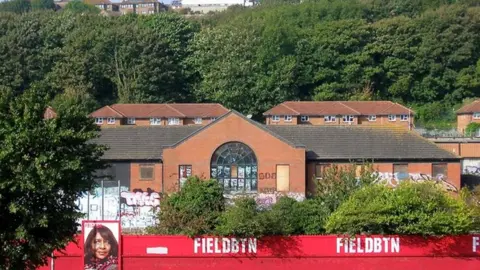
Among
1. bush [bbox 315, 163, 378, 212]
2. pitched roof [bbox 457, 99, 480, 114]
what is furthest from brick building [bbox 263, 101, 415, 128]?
bush [bbox 315, 163, 378, 212]

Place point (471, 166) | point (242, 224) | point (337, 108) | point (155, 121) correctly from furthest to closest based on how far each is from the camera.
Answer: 1. point (337, 108)
2. point (155, 121)
3. point (471, 166)
4. point (242, 224)

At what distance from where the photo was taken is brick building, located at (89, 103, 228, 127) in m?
79.2

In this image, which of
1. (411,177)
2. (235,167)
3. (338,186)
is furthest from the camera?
(235,167)

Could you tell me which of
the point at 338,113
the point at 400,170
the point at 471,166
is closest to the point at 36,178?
the point at 400,170

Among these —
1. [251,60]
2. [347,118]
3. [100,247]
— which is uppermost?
[251,60]

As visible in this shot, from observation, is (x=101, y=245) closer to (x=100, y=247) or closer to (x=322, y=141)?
(x=100, y=247)

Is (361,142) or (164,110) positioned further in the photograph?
(164,110)

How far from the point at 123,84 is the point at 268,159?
35.4m

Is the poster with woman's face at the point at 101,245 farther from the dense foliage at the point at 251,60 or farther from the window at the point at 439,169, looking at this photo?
the dense foliage at the point at 251,60

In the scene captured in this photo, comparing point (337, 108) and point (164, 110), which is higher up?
point (337, 108)

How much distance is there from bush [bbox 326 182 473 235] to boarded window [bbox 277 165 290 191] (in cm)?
1712

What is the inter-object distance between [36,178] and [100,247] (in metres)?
7.25

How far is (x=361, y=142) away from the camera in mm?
57906

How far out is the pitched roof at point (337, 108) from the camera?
81500mm
